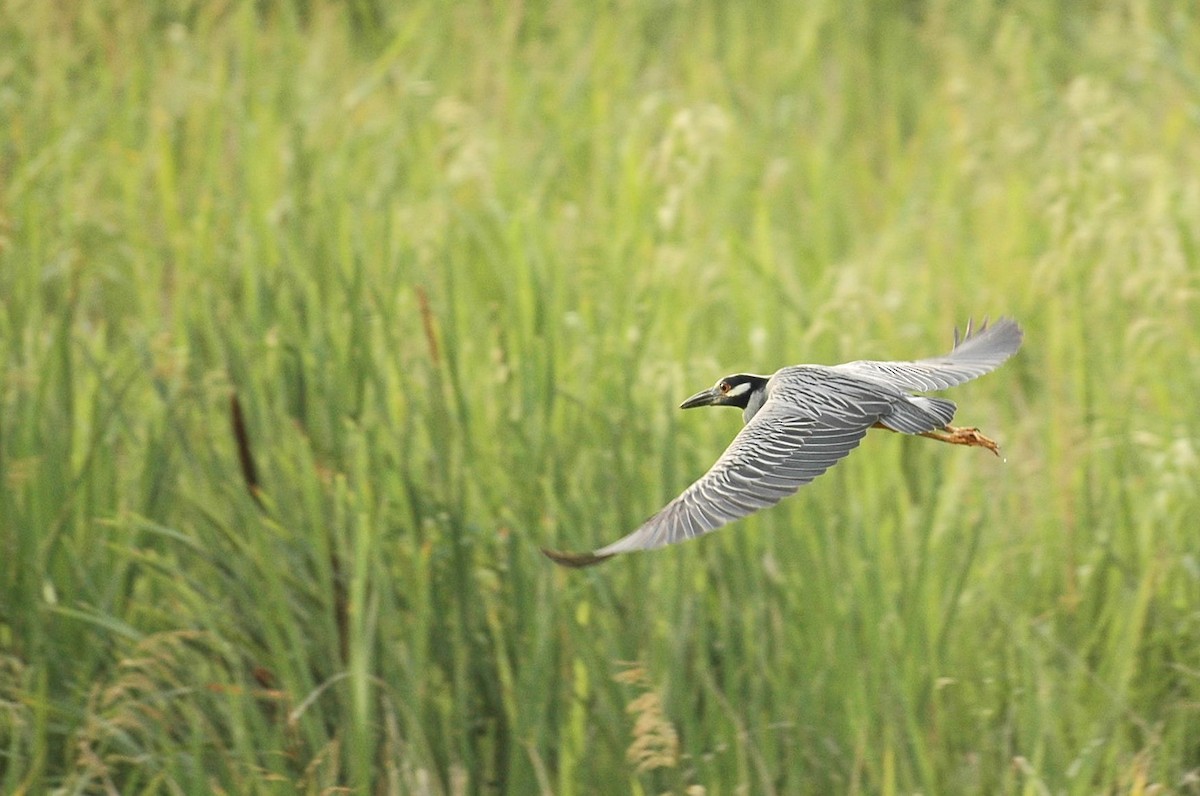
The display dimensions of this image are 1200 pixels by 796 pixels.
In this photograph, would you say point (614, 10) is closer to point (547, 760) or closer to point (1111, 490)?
point (1111, 490)

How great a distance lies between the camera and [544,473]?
284 centimetres

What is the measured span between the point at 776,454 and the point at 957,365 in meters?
0.67

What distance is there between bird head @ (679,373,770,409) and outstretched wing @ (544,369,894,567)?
5 centimetres

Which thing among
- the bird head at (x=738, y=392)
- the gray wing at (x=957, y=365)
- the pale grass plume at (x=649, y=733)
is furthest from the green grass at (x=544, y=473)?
the bird head at (x=738, y=392)

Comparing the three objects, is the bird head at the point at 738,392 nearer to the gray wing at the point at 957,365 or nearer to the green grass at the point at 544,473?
the gray wing at the point at 957,365

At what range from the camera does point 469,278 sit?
377 centimetres

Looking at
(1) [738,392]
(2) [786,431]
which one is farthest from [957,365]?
(2) [786,431]

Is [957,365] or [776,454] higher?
[957,365]

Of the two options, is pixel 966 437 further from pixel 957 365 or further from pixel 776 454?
pixel 776 454

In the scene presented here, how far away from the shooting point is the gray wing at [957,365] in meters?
2.43

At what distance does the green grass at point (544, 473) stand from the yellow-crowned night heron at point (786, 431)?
1.65 ft

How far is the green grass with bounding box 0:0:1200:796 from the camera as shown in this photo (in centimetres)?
258

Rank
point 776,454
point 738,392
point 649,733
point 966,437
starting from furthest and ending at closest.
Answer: point 649,733 → point 966,437 → point 738,392 → point 776,454

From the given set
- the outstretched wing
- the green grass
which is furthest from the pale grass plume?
the outstretched wing
